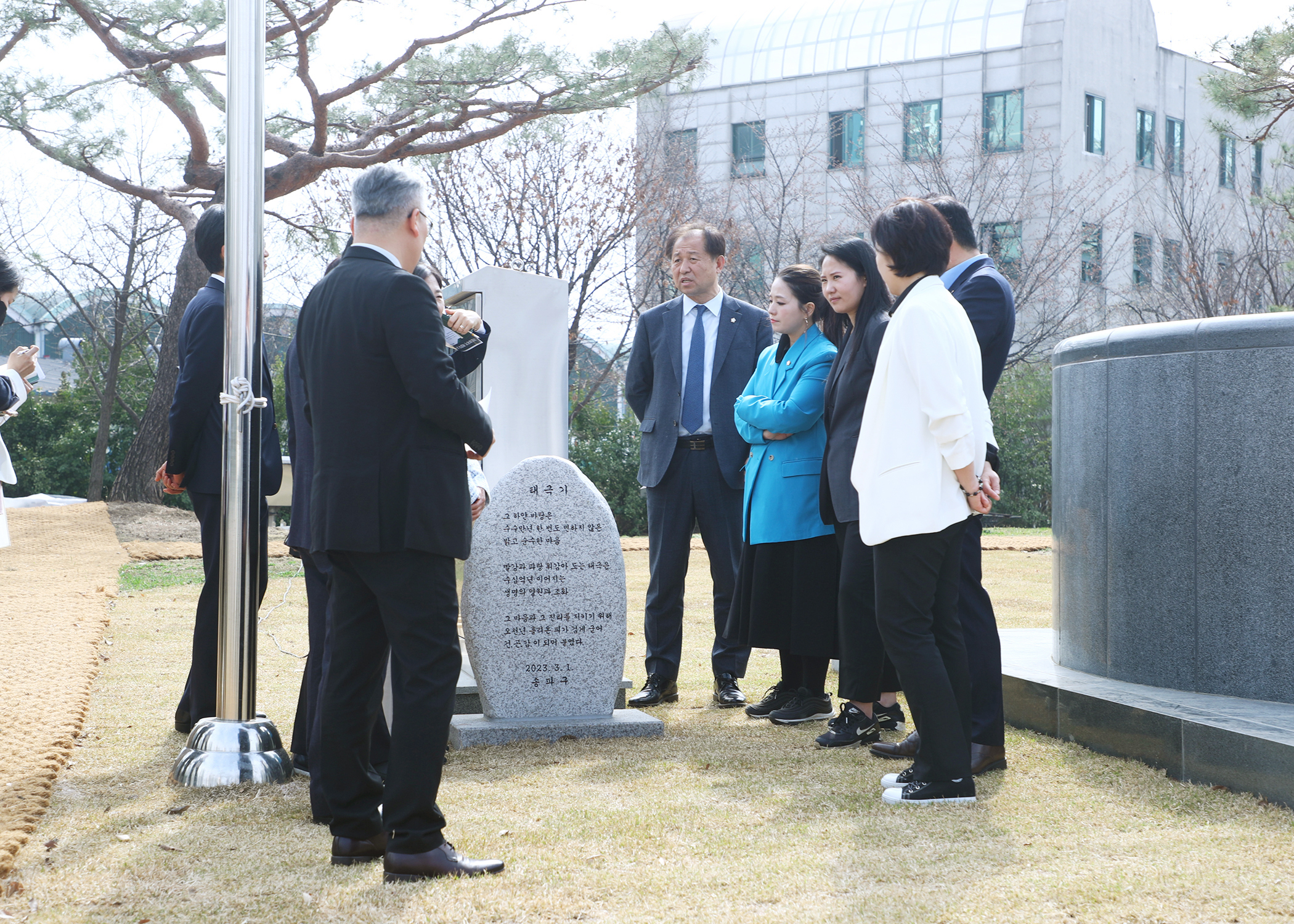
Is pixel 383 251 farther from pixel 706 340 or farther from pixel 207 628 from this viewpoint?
pixel 706 340

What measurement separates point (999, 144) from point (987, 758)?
18634 mm

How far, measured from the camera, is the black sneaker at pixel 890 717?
4.62 meters

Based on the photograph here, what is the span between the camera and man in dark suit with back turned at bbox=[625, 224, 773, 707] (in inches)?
210

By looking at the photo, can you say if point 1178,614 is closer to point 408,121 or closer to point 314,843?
point 314,843

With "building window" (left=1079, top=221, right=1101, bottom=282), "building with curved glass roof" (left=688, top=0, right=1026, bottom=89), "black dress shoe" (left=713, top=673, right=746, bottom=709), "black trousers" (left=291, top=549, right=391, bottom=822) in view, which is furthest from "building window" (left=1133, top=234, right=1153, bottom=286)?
"black trousers" (left=291, top=549, right=391, bottom=822)

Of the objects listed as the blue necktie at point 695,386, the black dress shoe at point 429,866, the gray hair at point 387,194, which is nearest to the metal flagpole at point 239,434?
the gray hair at point 387,194

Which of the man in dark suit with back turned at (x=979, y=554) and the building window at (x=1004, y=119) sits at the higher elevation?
the building window at (x=1004, y=119)

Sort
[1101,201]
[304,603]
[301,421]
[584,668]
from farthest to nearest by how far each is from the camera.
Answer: [1101,201] → [304,603] → [584,668] → [301,421]

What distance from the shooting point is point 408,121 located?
1442 cm

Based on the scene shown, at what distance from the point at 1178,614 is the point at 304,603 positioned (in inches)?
245

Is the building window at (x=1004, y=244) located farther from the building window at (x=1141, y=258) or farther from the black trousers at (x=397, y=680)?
the black trousers at (x=397, y=680)

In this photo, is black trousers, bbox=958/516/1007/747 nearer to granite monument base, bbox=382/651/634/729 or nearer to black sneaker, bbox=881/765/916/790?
black sneaker, bbox=881/765/916/790

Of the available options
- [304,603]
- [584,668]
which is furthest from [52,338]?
[584,668]

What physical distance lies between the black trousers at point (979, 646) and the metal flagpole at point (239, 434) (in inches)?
90.9
